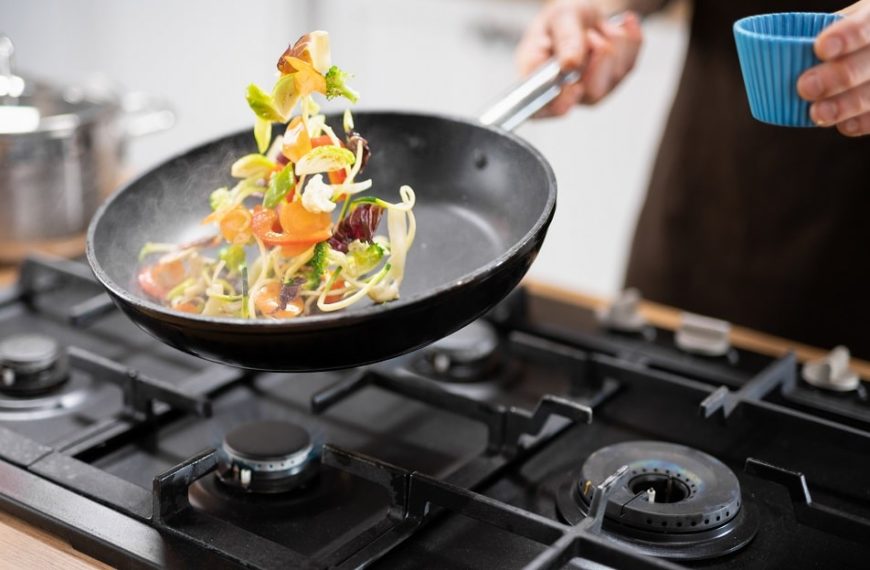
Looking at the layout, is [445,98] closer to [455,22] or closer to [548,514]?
[455,22]

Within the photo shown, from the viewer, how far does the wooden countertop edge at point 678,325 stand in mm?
1121

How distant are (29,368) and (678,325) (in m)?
0.63

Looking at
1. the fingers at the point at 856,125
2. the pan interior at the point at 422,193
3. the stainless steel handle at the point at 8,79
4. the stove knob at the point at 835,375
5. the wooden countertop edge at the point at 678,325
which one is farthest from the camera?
the stainless steel handle at the point at 8,79

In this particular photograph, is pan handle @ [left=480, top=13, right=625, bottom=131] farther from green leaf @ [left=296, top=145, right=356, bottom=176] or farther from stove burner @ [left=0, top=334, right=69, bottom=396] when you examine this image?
stove burner @ [left=0, top=334, right=69, bottom=396]

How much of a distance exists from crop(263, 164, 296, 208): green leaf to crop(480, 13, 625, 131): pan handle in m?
0.21

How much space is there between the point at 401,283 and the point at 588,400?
210 millimetres

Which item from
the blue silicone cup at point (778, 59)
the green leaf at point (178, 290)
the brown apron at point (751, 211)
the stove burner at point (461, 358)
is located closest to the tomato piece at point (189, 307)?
the green leaf at point (178, 290)

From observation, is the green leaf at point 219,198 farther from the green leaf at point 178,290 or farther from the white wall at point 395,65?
the white wall at point 395,65

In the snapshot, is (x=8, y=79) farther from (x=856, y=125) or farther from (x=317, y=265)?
(x=856, y=125)

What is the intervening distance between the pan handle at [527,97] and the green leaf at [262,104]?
0.65 ft

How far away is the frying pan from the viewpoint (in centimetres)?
71

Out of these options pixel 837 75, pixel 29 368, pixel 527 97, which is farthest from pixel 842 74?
pixel 29 368

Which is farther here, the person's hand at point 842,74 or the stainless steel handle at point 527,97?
the stainless steel handle at point 527,97

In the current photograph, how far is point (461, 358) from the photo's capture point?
104cm
